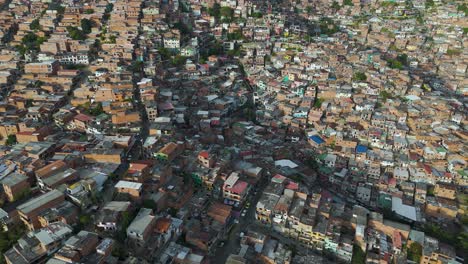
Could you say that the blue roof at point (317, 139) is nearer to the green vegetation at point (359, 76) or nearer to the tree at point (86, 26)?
the green vegetation at point (359, 76)

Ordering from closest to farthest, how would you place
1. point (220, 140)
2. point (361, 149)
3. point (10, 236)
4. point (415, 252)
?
point (10, 236) < point (415, 252) < point (361, 149) < point (220, 140)

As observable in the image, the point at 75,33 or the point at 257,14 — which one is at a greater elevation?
the point at 257,14

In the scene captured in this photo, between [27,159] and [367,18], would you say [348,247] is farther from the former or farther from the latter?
[367,18]

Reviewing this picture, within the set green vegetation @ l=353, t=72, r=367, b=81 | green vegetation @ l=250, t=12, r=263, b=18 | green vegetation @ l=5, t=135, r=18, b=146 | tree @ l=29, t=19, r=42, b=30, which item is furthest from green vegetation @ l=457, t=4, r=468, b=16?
green vegetation @ l=5, t=135, r=18, b=146

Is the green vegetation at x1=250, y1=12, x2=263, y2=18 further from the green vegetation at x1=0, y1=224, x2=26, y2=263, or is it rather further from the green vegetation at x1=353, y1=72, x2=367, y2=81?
the green vegetation at x1=0, y1=224, x2=26, y2=263

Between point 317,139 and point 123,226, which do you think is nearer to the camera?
point 123,226

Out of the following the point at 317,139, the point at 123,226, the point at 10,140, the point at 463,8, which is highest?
the point at 463,8

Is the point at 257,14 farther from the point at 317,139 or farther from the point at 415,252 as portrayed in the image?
the point at 415,252

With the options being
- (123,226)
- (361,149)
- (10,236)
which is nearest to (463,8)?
(361,149)
